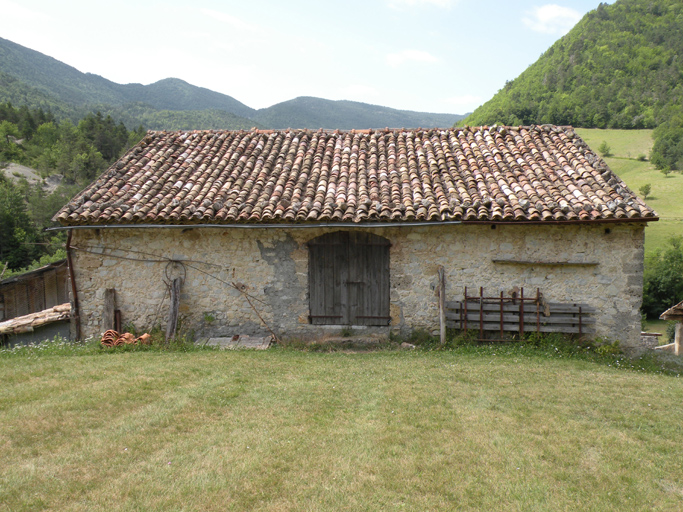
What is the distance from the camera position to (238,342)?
897 cm

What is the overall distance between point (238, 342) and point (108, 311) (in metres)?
2.95

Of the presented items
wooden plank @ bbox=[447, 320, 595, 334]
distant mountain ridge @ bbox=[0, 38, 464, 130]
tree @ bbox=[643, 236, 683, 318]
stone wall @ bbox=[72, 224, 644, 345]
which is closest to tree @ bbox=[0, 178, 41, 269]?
stone wall @ bbox=[72, 224, 644, 345]

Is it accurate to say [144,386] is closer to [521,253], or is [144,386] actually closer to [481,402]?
[481,402]

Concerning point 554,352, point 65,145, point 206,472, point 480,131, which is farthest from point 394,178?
point 65,145

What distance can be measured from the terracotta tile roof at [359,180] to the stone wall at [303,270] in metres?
0.51

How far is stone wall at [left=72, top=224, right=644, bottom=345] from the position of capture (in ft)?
27.9

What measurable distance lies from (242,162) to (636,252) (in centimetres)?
Answer: 877

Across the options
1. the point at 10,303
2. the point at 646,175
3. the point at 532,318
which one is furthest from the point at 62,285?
the point at 646,175

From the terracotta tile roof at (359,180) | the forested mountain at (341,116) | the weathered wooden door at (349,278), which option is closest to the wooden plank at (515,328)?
the weathered wooden door at (349,278)

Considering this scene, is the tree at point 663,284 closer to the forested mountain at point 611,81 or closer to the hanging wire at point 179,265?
the forested mountain at point 611,81

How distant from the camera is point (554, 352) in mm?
8258

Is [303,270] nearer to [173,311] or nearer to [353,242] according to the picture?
[353,242]

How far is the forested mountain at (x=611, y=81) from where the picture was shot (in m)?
50.9

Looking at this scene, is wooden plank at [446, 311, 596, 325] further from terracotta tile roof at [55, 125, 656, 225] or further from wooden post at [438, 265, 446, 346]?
terracotta tile roof at [55, 125, 656, 225]
